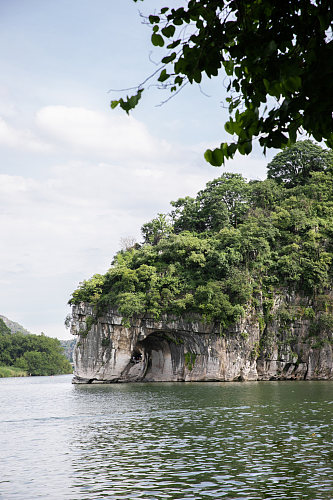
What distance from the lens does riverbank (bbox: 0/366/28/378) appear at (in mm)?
84750

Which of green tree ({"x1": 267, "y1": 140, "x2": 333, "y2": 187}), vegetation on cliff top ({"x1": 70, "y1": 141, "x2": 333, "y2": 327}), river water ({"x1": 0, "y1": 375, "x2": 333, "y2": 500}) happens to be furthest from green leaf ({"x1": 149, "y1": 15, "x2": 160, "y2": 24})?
green tree ({"x1": 267, "y1": 140, "x2": 333, "y2": 187})

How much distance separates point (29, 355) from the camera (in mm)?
91562

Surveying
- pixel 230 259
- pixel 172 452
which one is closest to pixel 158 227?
pixel 230 259

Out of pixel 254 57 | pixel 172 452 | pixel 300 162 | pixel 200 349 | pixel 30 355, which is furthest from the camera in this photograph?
pixel 30 355

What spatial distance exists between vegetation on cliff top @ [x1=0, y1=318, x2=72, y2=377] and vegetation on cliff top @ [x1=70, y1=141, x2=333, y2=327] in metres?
50.5

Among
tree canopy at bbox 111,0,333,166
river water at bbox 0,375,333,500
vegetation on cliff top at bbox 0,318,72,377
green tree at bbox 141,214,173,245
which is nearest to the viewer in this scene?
tree canopy at bbox 111,0,333,166

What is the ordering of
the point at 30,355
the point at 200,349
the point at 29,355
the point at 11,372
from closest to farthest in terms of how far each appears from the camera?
1. the point at 200,349
2. the point at 11,372
3. the point at 29,355
4. the point at 30,355

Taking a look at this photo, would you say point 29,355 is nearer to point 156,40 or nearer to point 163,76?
point 163,76

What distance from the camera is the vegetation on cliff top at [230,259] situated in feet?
139

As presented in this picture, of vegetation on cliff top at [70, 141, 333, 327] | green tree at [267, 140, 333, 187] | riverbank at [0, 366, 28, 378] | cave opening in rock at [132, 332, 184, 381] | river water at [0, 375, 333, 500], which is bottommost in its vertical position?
riverbank at [0, 366, 28, 378]

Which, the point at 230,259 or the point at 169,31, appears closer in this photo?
the point at 169,31

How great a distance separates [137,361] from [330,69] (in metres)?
Answer: 46.5

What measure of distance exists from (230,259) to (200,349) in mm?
8274

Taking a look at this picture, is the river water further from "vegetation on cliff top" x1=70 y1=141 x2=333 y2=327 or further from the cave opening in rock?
the cave opening in rock
